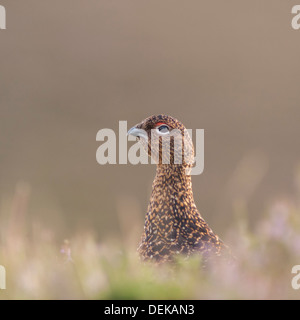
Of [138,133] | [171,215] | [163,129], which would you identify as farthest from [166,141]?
[171,215]

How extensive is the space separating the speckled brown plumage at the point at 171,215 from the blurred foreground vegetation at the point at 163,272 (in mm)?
515

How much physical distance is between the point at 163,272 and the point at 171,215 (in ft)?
4.78

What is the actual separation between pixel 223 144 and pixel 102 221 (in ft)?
42.3

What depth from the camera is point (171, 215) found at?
17.9ft

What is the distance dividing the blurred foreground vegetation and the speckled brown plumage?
51 cm

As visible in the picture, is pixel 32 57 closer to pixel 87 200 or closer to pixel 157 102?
pixel 157 102

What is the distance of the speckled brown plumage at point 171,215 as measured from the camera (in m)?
5.04

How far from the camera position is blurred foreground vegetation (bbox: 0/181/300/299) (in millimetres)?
3258

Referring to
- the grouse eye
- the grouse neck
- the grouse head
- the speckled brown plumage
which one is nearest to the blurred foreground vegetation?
the speckled brown plumage

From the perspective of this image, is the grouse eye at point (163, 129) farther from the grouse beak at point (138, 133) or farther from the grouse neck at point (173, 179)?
the grouse neck at point (173, 179)

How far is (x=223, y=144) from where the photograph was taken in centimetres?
3403

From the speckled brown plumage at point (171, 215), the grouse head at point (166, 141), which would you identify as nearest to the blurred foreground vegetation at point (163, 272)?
the speckled brown plumage at point (171, 215)

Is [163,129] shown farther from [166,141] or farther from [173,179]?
[173,179]
